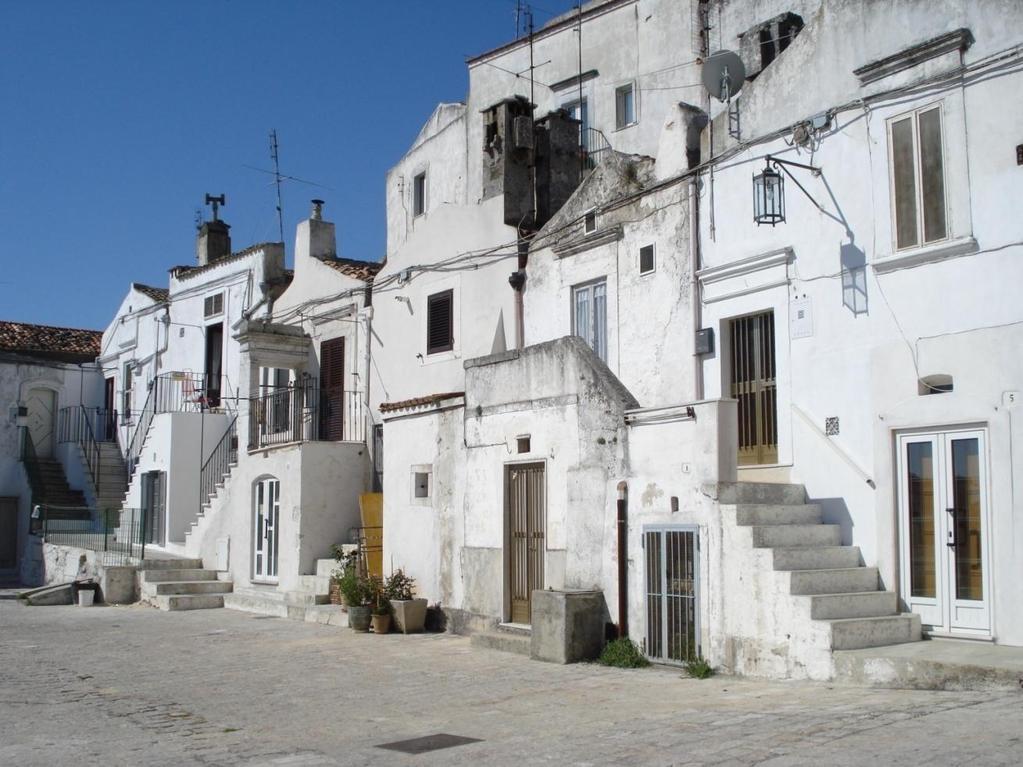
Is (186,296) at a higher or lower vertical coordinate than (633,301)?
higher

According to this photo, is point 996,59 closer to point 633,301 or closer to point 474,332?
point 633,301

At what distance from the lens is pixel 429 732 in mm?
8633

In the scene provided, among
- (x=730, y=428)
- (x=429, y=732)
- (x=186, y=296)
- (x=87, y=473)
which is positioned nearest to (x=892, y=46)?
(x=730, y=428)

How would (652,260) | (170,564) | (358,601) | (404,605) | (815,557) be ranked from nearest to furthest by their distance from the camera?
(815,557) < (652,260) < (404,605) < (358,601) < (170,564)

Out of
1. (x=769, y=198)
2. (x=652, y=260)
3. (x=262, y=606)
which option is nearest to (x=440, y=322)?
(x=652, y=260)

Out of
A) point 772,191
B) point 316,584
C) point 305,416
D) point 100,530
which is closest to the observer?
point 772,191

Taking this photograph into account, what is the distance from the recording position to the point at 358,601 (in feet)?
53.1

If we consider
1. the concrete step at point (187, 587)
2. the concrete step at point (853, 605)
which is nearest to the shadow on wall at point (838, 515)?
the concrete step at point (853, 605)

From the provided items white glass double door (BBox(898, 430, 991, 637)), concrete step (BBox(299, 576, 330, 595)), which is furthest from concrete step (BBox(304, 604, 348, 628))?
white glass double door (BBox(898, 430, 991, 637))

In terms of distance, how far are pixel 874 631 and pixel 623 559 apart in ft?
9.81

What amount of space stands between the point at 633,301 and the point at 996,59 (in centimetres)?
605

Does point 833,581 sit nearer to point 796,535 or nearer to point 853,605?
point 853,605

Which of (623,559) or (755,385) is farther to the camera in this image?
(755,385)

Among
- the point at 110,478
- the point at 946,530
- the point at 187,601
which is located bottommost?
the point at 187,601
